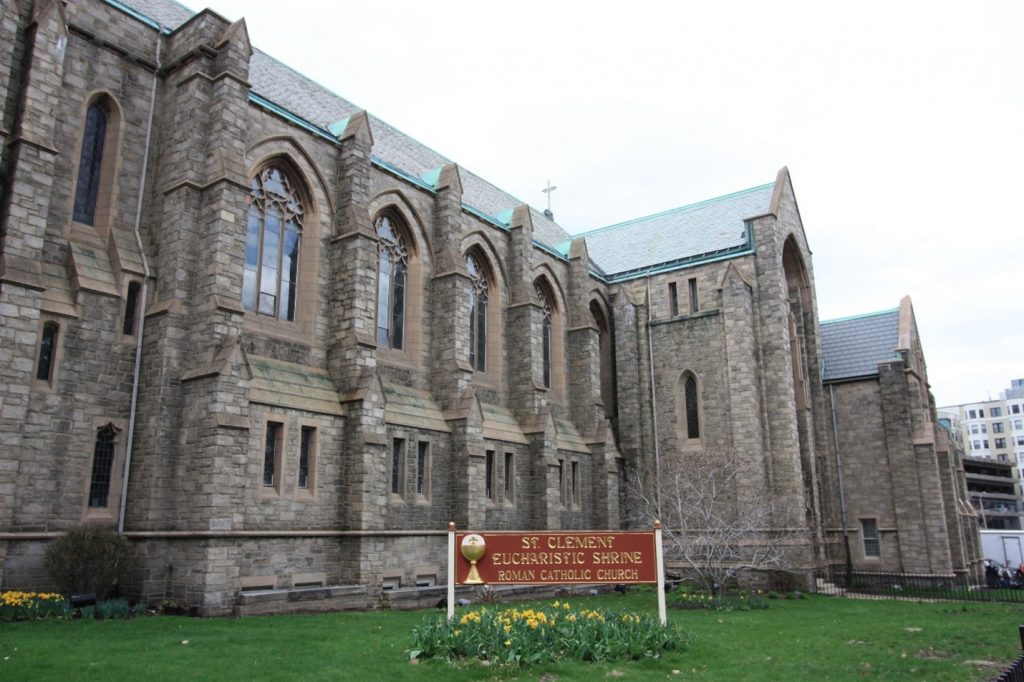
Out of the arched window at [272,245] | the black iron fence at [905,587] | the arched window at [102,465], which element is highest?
the arched window at [272,245]

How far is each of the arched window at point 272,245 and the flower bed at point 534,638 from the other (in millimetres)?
11394

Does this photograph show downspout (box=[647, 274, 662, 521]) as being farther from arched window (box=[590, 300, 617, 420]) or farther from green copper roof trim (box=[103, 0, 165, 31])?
green copper roof trim (box=[103, 0, 165, 31])

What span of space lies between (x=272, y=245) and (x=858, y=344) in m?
29.1

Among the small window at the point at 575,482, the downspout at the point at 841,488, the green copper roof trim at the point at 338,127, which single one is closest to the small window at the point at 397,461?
the green copper roof trim at the point at 338,127

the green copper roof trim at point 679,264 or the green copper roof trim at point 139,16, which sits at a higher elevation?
the green copper roof trim at point 139,16

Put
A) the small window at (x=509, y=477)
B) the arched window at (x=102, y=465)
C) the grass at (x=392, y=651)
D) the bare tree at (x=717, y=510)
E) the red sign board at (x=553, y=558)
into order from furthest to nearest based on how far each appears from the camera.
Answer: the bare tree at (x=717, y=510) < the small window at (x=509, y=477) < the arched window at (x=102, y=465) < the red sign board at (x=553, y=558) < the grass at (x=392, y=651)

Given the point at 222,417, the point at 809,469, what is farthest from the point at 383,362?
the point at 809,469

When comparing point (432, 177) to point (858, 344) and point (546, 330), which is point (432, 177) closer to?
point (546, 330)

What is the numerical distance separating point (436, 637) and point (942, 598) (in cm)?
2301

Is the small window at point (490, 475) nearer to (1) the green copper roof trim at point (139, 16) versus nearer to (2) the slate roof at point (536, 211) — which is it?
(2) the slate roof at point (536, 211)

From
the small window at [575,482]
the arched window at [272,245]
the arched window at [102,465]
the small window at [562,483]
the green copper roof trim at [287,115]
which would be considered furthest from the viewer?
the small window at [575,482]

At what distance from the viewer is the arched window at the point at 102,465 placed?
1689cm

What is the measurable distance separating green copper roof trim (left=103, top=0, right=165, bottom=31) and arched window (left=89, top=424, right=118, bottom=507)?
10090 mm

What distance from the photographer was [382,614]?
17531 mm
